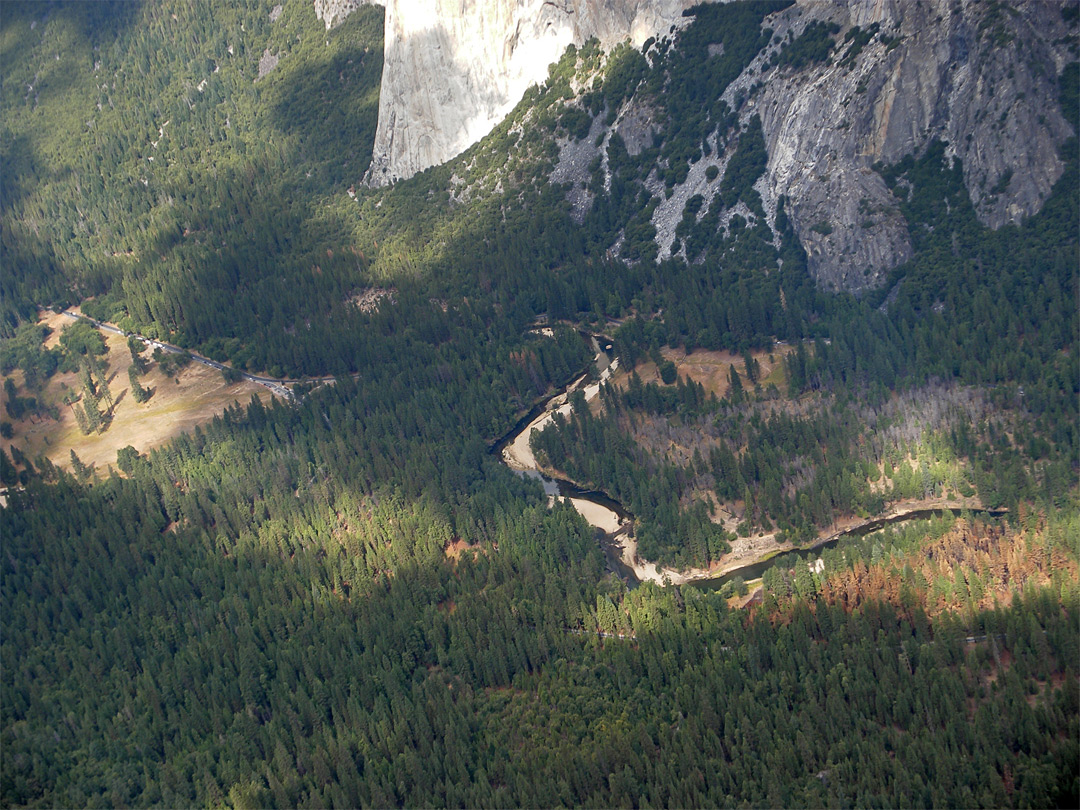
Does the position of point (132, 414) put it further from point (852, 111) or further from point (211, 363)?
point (852, 111)

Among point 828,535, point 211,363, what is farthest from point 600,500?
point 211,363

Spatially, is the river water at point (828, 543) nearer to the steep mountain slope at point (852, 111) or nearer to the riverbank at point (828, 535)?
the riverbank at point (828, 535)

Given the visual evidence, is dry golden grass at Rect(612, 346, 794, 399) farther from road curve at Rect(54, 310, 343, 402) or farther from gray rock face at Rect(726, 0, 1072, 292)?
road curve at Rect(54, 310, 343, 402)

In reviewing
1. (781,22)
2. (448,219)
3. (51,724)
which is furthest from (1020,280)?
(51,724)

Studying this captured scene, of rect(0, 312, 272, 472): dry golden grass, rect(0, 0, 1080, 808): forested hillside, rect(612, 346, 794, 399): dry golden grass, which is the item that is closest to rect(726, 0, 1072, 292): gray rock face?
rect(0, 0, 1080, 808): forested hillside

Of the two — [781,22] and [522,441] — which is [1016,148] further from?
[522,441]

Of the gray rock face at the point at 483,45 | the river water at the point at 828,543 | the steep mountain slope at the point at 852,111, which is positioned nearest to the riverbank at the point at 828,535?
the river water at the point at 828,543
